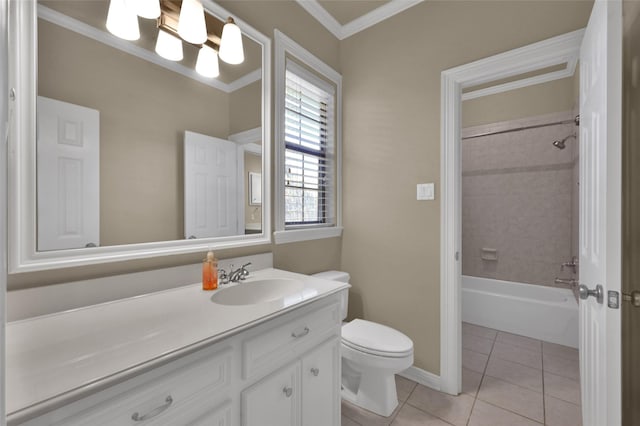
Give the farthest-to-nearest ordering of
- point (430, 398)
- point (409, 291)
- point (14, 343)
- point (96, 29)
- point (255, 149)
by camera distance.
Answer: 1. point (409, 291)
2. point (430, 398)
3. point (255, 149)
4. point (96, 29)
5. point (14, 343)

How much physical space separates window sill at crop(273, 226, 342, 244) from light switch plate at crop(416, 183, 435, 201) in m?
0.70

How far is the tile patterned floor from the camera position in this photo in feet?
5.22

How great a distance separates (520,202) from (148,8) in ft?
11.2

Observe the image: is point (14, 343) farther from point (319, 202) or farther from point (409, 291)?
point (409, 291)

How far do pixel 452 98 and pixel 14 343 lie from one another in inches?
89.5

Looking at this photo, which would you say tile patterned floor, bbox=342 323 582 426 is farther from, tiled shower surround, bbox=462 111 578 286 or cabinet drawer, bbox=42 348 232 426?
cabinet drawer, bbox=42 348 232 426

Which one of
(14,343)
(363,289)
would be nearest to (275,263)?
(363,289)

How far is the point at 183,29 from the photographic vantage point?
1.28 m

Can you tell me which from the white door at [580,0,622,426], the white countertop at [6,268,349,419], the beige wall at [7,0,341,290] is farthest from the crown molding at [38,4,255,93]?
the white door at [580,0,622,426]

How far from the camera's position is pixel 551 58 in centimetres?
154

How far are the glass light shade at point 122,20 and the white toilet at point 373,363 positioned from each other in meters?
1.86

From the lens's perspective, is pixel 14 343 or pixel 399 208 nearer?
pixel 14 343

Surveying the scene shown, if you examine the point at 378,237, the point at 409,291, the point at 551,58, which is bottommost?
the point at 409,291

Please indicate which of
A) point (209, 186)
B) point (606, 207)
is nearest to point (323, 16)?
point (209, 186)
